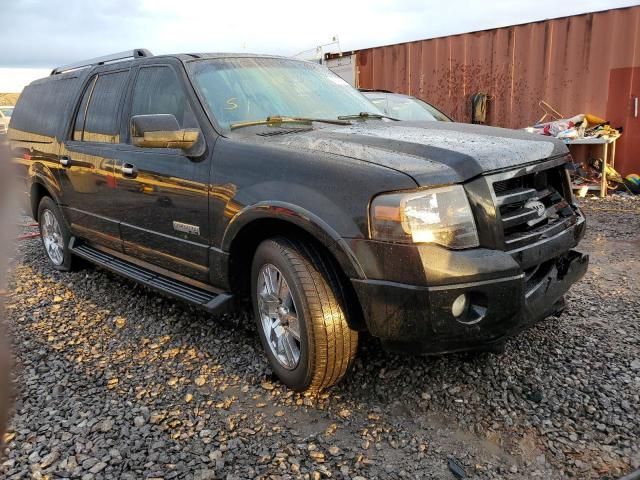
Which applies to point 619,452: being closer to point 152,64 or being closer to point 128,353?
point 128,353

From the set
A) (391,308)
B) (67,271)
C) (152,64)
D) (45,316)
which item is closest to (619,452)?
(391,308)

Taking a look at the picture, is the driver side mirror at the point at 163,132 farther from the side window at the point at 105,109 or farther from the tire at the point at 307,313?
the side window at the point at 105,109

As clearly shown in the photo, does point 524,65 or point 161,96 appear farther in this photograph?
point 524,65

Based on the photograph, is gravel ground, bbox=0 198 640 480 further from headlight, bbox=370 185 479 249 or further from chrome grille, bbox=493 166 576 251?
headlight, bbox=370 185 479 249

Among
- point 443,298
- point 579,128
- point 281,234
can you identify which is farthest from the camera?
point 579,128

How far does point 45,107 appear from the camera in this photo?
17.2 ft

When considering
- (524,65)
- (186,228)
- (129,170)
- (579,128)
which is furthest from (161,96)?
(524,65)

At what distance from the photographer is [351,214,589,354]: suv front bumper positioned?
7.30 ft

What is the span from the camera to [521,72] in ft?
29.6

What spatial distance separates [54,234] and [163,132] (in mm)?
2912

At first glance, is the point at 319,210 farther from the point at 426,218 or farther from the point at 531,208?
the point at 531,208

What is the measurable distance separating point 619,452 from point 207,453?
1781 millimetres

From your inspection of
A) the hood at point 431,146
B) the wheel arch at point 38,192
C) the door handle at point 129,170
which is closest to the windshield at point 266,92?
the hood at point 431,146

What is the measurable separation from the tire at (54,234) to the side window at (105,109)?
1049 mm
